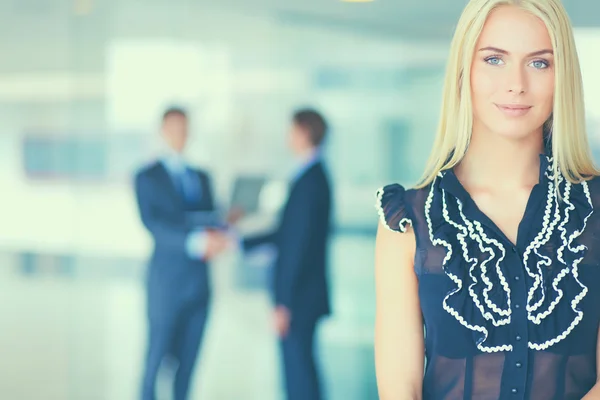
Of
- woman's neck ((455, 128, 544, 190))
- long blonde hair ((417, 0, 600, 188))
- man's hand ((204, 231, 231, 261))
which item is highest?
long blonde hair ((417, 0, 600, 188))

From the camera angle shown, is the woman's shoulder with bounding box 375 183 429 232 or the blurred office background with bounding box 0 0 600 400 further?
the blurred office background with bounding box 0 0 600 400

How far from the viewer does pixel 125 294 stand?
5.32 meters

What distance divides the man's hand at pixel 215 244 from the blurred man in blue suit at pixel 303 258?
0.38ft

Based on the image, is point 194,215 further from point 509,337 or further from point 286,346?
point 509,337

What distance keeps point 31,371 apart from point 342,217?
1817mm

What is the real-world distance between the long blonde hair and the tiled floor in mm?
3584

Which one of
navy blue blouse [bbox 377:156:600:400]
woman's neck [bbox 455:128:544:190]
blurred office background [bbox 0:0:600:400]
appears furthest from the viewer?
blurred office background [bbox 0:0:600:400]

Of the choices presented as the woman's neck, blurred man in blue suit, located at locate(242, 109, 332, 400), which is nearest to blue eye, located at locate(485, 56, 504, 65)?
the woman's neck

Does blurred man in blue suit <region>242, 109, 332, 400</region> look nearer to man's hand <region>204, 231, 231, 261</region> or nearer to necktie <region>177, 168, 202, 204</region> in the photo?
man's hand <region>204, 231, 231, 261</region>

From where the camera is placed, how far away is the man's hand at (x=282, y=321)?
202 inches

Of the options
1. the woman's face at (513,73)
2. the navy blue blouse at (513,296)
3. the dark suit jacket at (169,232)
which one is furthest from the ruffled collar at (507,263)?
the dark suit jacket at (169,232)

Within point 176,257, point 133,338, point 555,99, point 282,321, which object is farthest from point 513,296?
point 133,338

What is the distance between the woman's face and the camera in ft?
5.09

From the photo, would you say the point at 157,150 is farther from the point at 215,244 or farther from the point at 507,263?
the point at 507,263
